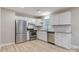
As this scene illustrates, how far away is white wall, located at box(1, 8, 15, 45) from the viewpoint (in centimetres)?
462

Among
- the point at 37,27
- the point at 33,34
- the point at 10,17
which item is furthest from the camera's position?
the point at 37,27

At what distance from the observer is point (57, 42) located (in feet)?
16.1

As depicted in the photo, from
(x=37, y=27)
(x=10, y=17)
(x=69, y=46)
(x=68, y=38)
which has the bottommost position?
(x=69, y=46)

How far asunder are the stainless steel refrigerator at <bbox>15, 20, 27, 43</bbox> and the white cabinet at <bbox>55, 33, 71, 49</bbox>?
2348 mm

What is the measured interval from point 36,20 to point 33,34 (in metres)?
1.28

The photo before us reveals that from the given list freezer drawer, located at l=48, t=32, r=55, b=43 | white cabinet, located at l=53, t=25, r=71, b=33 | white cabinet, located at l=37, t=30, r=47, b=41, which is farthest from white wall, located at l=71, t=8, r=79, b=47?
white cabinet, located at l=37, t=30, r=47, b=41

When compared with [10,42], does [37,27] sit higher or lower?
higher

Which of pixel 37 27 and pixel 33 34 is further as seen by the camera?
pixel 37 27

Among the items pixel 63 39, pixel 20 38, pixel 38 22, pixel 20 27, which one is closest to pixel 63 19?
pixel 63 39

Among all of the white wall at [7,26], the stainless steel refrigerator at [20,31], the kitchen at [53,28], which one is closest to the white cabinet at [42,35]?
the kitchen at [53,28]

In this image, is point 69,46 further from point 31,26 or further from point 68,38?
point 31,26

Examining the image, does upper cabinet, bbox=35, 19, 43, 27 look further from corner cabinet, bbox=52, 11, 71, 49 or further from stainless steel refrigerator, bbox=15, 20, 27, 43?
corner cabinet, bbox=52, 11, 71, 49
